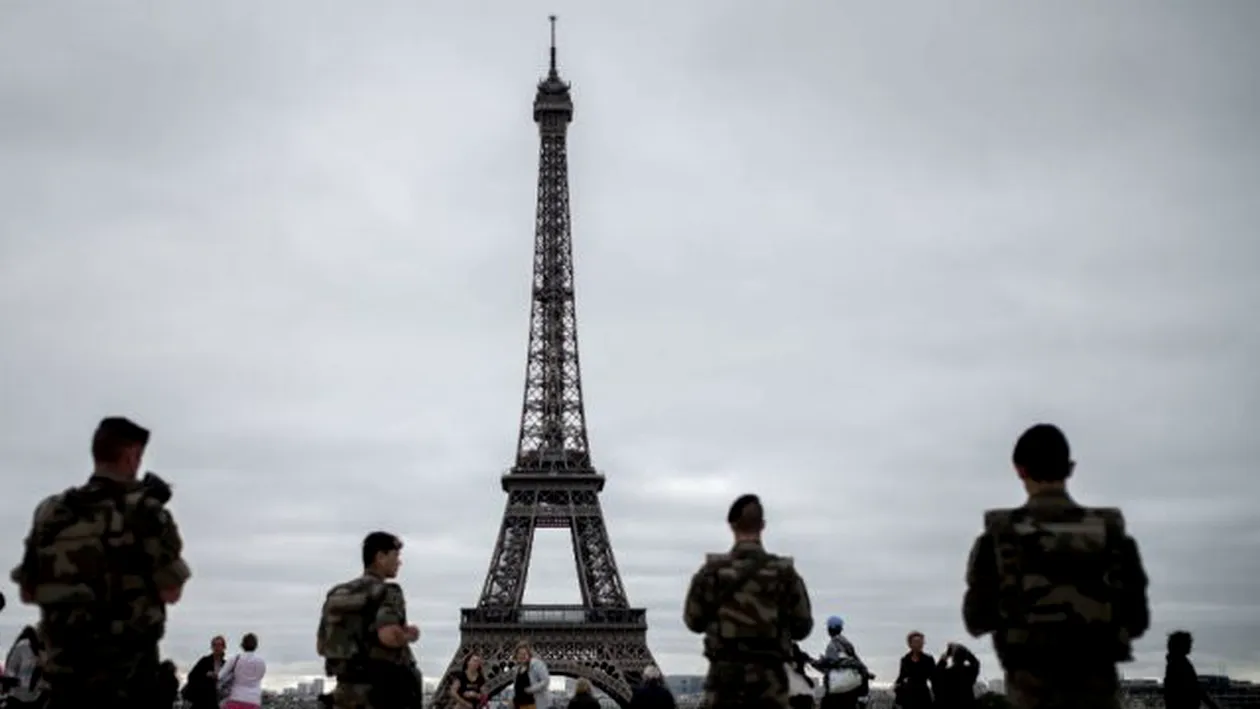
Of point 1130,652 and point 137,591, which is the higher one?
point 137,591

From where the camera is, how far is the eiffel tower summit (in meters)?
70.5

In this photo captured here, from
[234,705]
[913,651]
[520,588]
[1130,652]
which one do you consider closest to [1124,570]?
[1130,652]

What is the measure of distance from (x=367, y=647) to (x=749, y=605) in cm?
305

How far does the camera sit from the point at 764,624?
33.7ft

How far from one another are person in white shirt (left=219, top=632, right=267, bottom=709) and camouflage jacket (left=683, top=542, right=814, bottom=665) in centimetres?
1017

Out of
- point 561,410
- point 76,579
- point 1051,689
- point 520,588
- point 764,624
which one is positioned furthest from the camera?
point 561,410

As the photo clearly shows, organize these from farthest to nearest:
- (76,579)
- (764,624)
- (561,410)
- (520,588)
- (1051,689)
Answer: (561,410), (520,588), (764,624), (76,579), (1051,689)

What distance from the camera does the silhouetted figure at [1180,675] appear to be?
17.8 metres

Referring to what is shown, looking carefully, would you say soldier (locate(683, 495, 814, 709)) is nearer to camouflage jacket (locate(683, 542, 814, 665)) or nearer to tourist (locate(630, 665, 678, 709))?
camouflage jacket (locate(683, 542, 814, 665))

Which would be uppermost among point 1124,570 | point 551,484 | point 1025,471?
point 551,484

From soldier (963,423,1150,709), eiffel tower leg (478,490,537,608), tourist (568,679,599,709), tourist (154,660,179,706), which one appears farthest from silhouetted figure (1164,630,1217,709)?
eiffel tower leg (478,490,537,608)

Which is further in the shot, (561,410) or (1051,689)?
(561,410)

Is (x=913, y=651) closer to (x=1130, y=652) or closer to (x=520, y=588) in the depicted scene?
(x=1130, y=652)

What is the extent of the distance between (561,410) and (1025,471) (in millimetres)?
72292
